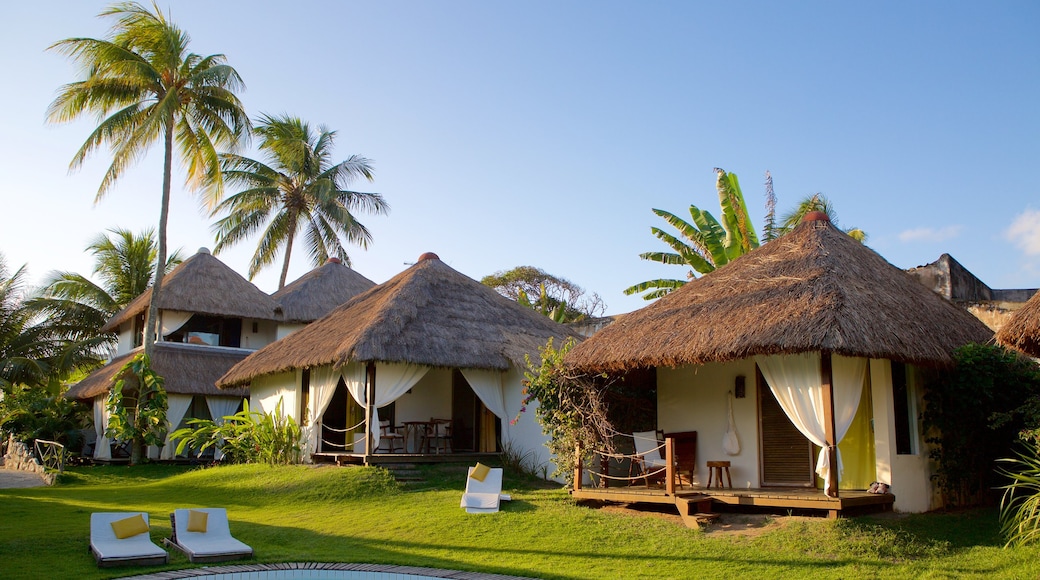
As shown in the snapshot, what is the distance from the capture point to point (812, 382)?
888cm

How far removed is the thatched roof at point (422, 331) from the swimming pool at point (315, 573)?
549cm

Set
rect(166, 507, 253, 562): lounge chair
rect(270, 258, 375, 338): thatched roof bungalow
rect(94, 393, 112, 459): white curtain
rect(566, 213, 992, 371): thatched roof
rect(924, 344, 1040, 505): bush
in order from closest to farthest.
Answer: rect(166, 507, 253, 562): lounge chair < rect(566, 213, 992, 371): thatched roof < rect(924, 344, 1040, 505): bush < rect(94, 393, 112, 459): white curtain < rect(270, 258, 375, 338): thatched roof bungalow

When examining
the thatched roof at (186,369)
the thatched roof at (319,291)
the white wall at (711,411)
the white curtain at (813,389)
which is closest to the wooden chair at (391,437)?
the white wall at (711,411)

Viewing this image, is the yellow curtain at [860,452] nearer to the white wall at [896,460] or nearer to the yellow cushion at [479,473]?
the white wall at [896,460]

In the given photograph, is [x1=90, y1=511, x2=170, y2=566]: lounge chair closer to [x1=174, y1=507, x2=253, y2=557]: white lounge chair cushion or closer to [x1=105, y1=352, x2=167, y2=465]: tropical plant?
[x1=174, y1=507, x2=253, y2=557]: white lounge chair cushion

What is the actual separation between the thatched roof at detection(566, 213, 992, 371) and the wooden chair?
14.8 feet

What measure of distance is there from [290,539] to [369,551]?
3.71ft

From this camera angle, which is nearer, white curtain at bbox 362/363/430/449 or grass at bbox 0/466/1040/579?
grass at bbox 0/466/1040/579

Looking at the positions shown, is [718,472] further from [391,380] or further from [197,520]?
[197,520]

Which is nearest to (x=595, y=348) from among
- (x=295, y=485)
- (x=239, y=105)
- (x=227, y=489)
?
(x=295, y=485)

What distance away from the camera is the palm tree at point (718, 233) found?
16.8m

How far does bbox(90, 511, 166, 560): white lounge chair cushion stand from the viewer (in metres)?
7.30

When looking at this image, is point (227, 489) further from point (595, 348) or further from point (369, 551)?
point (595, 348)

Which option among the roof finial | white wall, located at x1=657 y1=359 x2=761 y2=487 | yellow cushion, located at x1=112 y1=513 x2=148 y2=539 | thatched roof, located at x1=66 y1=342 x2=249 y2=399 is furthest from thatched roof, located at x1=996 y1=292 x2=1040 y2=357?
thatched roof, located at x1=66 y1=342 x2=249 y2=399
